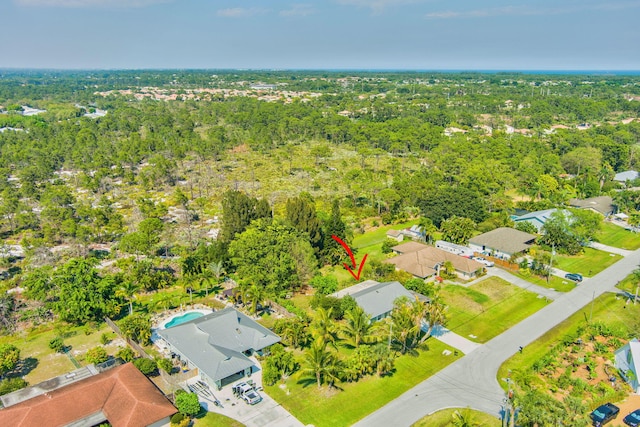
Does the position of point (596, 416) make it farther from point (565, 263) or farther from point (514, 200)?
point (514, 200)

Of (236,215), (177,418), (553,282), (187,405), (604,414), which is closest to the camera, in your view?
(177,418)

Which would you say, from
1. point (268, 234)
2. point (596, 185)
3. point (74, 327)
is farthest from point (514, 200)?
point (74, 327)

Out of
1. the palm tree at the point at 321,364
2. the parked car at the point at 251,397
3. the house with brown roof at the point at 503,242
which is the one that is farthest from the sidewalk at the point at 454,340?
the house with brown roof at the point at 503,242

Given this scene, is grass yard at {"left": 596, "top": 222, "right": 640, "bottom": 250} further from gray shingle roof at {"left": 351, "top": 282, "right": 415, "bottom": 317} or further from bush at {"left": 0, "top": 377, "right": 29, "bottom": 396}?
→ bush at {"left": 0, "top": 377, "right": 29, "bottom": 396}

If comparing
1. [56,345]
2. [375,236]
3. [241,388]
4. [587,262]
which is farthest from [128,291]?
[587,262]

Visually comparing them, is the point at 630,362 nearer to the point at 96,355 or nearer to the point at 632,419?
the point at 632,419
